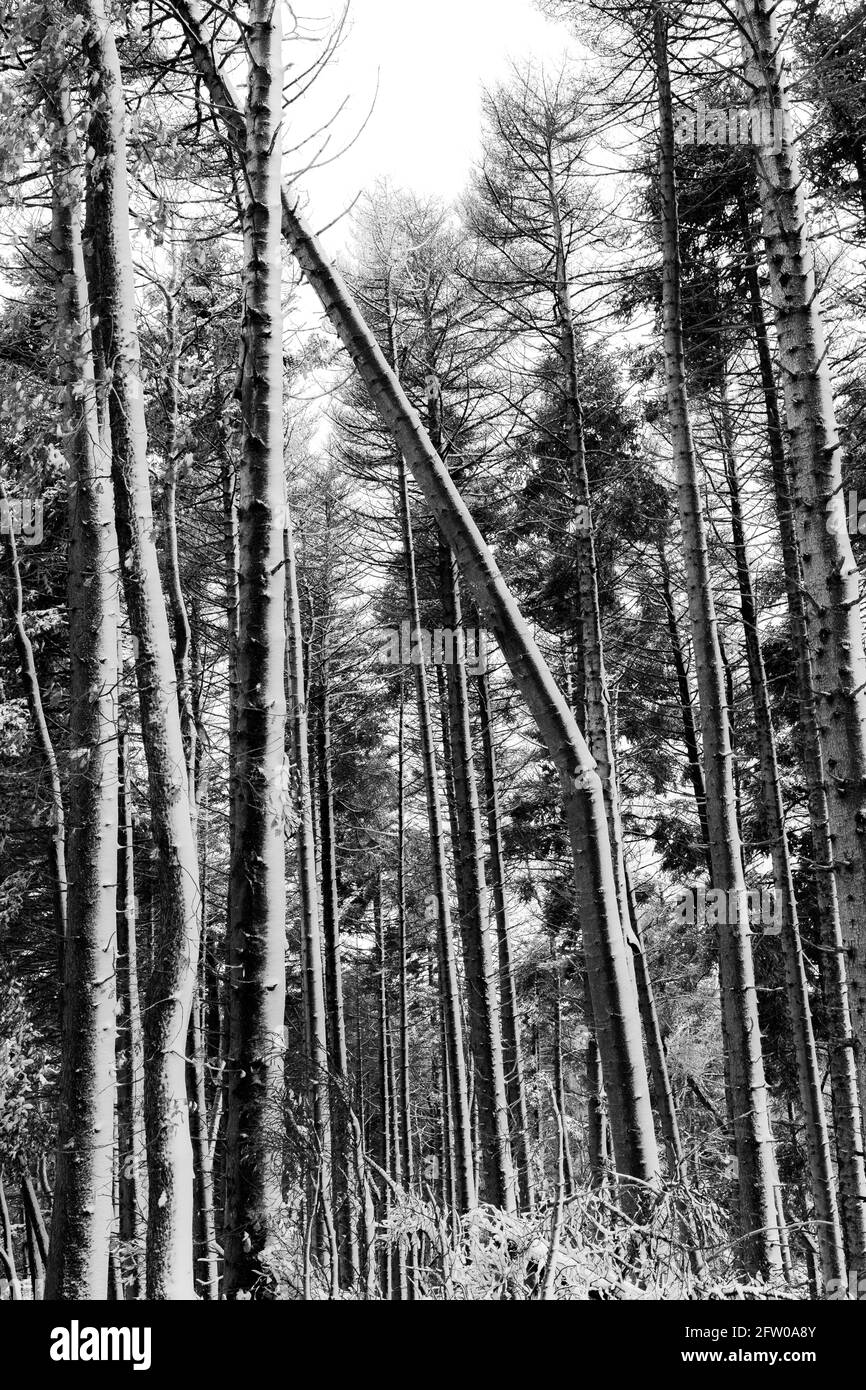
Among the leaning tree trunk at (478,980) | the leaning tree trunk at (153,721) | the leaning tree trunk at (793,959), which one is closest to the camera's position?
the leaning tree trunk at (153,721)

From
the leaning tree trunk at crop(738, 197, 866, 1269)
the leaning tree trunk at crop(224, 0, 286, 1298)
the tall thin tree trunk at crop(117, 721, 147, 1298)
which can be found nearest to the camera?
the leaning tree trunk at crop(224, 0, 286, 1298)

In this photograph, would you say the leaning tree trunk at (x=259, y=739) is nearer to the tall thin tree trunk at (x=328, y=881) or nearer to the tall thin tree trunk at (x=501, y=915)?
the tall thin tree trunk at (x=328, y=881)

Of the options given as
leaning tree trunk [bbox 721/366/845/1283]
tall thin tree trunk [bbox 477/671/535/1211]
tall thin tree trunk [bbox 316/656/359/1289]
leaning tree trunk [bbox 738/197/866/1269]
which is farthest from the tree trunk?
leaning tree trunk [bbox 738/197/866/1269]

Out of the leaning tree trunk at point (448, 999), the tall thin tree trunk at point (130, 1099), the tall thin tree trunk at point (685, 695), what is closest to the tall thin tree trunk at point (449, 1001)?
the leaning tree trunk at point (448, 999)

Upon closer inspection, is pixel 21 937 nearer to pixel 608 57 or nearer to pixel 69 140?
pixel 69 140

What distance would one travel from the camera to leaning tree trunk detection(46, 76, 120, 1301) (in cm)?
568

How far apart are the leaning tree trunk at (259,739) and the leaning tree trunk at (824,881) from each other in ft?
8.43

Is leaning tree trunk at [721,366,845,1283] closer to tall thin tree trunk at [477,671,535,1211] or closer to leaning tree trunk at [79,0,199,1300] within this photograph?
tall thin tree trunk at [477,671,535,1211]

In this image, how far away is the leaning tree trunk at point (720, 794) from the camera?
23.5 feet

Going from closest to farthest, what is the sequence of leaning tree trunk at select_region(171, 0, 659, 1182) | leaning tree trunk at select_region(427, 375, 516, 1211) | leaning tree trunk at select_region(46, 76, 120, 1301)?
1. leaning tree trunk at select_region(171, 0, 659, 1182)
2. leaning tree trunk at select_region(46, 76, 120, 1301)
3. leaning tree trunk at select_region(427, 375, 516, 1211)

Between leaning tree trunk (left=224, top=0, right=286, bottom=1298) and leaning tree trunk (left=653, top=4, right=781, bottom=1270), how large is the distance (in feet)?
13.0

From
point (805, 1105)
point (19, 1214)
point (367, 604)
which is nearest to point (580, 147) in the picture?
point (367, 604)

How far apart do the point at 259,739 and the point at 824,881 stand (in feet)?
20.8
